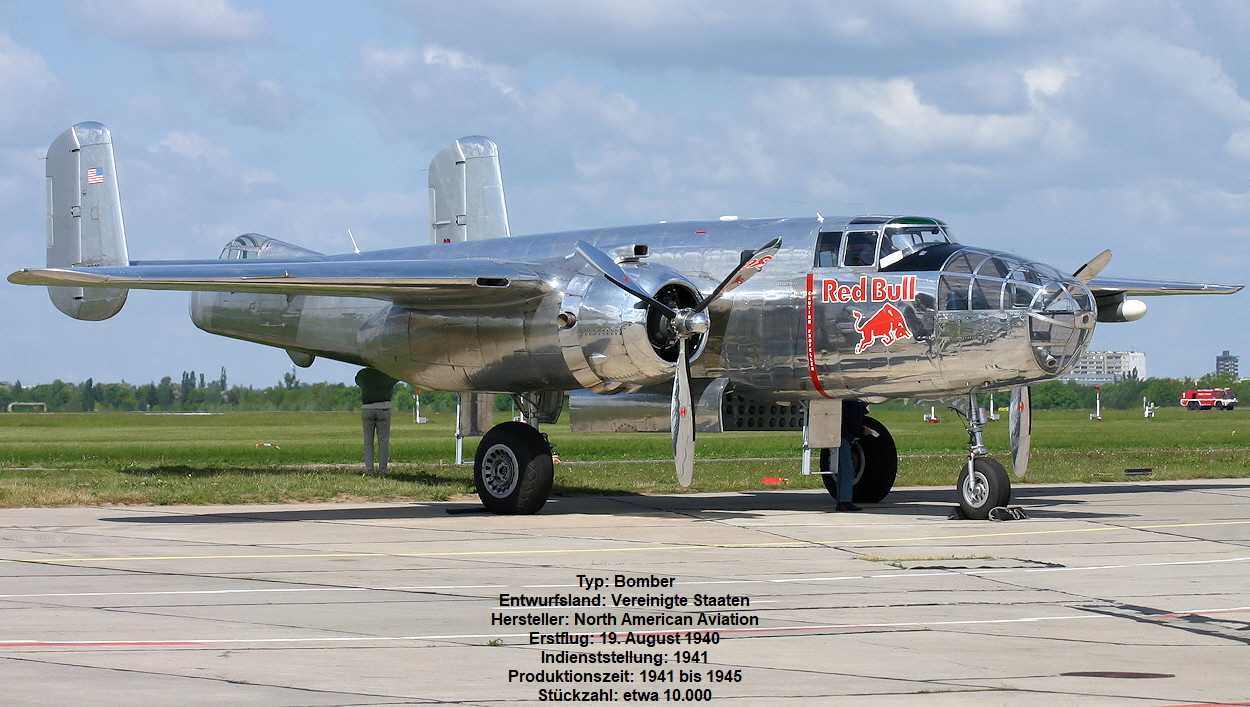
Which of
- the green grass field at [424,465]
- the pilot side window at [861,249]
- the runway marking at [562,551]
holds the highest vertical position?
the pilot side window at [861,249]

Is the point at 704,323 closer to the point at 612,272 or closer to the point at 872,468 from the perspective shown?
the point at 612,272

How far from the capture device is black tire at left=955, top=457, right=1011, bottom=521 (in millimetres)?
17406

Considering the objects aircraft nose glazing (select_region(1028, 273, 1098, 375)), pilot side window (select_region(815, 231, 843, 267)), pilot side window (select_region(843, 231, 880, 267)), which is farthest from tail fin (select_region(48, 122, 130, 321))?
aircraft nose glazing (select_region(1028, 273, 1098, 375))

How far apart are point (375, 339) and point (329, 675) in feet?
41.6

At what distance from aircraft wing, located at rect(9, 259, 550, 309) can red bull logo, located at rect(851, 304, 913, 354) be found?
4080mm

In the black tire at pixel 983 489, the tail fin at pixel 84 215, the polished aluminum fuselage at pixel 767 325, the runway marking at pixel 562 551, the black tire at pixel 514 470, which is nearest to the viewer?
the runway marking at pixel 562 551

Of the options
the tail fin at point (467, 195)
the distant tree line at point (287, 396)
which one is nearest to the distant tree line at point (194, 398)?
the distant tree line at point (287, 396)

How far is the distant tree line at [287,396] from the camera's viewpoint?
3543 inches

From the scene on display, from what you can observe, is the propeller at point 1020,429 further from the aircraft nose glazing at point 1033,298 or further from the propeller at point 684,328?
the propeller at point 684,328

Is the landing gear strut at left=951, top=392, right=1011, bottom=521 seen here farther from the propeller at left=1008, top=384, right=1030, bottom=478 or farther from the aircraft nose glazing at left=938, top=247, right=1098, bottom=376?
the aircraft nose glazing at left=938, top=247, right=1098, bottom=376

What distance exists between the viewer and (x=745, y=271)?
56.9 feet

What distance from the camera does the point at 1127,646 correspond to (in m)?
8.61

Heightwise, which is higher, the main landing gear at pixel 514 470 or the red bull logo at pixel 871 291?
the red bull logo at pixel 871 291

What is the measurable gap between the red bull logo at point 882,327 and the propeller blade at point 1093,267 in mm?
3014
